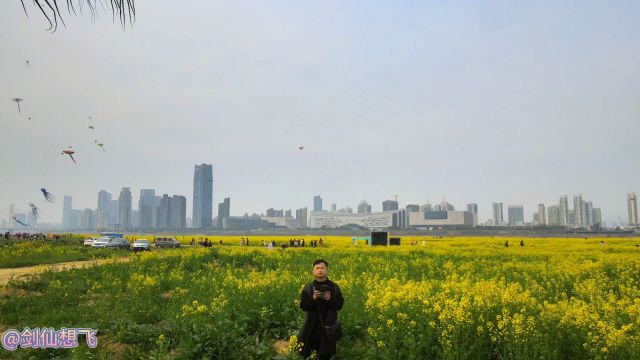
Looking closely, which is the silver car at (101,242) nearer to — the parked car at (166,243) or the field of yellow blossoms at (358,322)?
the parked car at (166,243)

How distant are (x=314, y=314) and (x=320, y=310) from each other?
16 centimetres

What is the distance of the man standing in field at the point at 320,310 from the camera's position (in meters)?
6.02

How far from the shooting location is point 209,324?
27.6 feet

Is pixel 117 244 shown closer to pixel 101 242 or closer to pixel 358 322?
pixel 101 242

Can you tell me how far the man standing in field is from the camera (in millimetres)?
6016

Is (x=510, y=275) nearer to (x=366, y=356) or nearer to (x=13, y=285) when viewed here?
(x=366, y=356)

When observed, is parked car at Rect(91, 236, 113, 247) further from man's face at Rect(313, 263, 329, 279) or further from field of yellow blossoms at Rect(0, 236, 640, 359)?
man's face at Rect(313, 263, 329, 279)

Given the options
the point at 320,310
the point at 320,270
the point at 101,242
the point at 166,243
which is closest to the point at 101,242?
the point at 101,242

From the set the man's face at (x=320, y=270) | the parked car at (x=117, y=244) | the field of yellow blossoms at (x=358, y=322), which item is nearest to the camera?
the man's face at (x=320, y=270)

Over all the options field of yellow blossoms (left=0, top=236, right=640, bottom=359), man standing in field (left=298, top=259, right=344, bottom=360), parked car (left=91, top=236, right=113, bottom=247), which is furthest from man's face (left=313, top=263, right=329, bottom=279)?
parked car (left=91, top=236, right=113, bottom=247)

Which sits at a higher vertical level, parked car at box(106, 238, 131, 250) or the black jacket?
the black jacket

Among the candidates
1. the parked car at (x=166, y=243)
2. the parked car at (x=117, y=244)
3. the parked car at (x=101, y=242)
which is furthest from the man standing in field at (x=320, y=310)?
the parked car at (x=166, y=243)

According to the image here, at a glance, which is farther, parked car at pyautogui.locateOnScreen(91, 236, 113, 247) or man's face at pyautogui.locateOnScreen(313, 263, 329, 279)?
parked car at pyautogui.locateOnScreen(91, 236, 113, 247)

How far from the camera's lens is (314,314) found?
625cm
